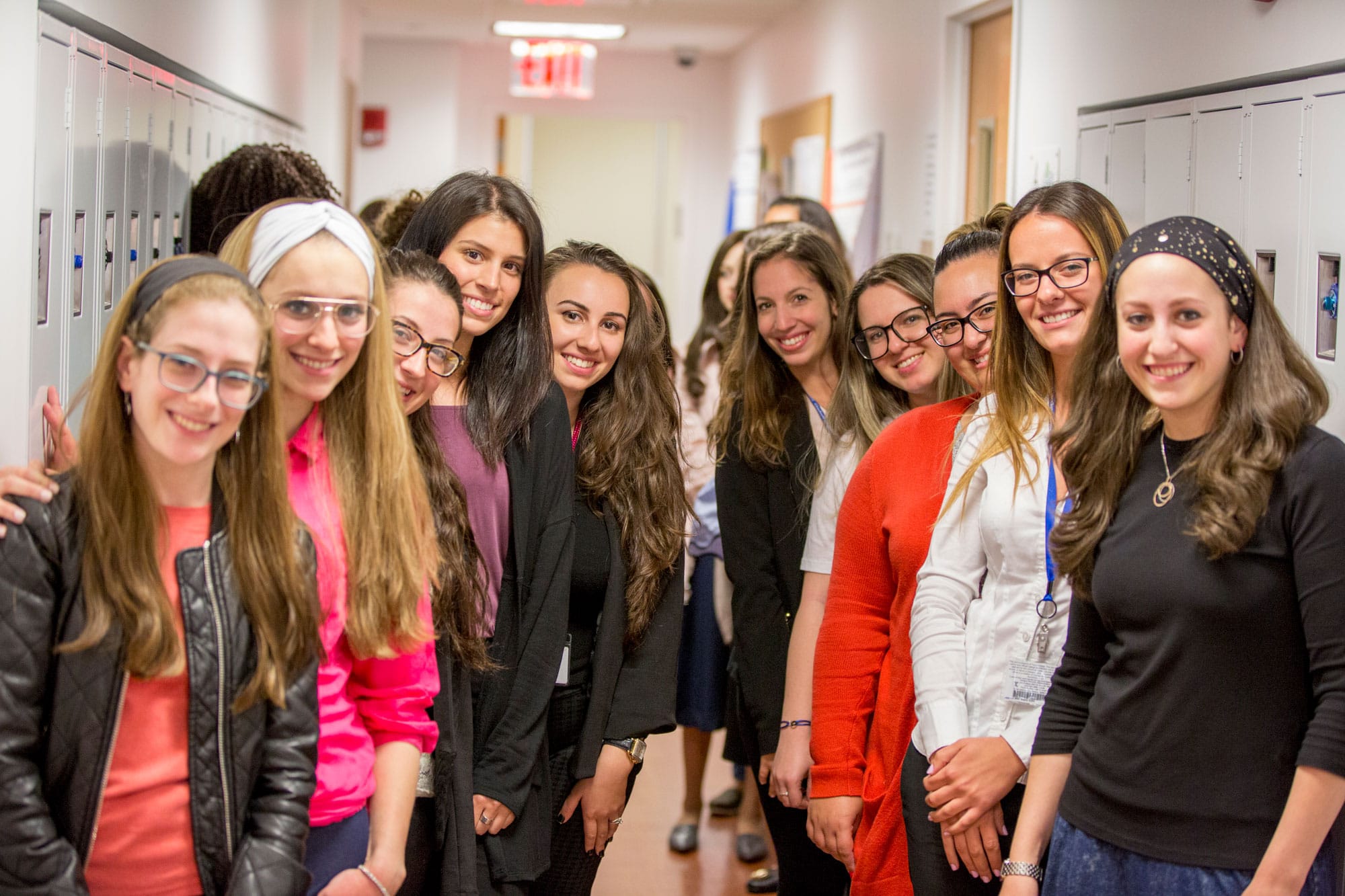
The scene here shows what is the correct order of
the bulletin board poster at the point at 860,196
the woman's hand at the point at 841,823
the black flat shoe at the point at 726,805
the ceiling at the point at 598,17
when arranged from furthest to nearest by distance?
the ceiling at the point at 598,17, the bulletin board poster at the point at 860,196, the black flat shoe at the point at 726,805, the woman's hand at the point at 841,823

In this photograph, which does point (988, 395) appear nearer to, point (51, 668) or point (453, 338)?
point (453, 338)

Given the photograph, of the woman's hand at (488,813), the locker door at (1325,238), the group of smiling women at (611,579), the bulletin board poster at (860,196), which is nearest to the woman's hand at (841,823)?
the group of smiling women at (611,579)

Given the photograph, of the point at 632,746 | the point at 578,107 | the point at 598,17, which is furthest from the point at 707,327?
the point at 578,107

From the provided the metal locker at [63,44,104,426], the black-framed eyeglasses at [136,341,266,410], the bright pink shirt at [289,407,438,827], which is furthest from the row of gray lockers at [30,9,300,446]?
the black-framed eyeglasses at [136,341,266,410]

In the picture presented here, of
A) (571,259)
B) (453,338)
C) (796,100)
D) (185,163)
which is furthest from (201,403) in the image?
(796,100)

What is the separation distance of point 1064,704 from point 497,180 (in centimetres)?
129

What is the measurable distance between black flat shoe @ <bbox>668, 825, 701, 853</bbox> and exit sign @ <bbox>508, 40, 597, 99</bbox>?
6.02 m

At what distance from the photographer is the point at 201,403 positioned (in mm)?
1355

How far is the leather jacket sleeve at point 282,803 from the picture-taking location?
1396 mm

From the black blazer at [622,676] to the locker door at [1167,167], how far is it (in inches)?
58.6

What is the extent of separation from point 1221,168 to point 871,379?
34.8 inches

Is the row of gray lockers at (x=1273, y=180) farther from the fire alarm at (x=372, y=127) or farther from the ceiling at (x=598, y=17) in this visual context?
the fire alarm at (x=372, y=127)

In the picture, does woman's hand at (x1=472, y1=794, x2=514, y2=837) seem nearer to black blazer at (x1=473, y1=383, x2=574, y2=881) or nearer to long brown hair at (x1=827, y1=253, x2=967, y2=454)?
black blazer at (x1=473, y1=383, x2=574, y2=881)

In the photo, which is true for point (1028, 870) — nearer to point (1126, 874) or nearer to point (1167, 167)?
point (1126, 874)
